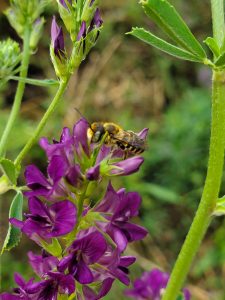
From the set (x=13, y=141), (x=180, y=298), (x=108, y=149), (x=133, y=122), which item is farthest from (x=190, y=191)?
(x=108, y=149)

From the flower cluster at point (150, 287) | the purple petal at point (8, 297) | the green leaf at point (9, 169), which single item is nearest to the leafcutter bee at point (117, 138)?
the green leaf at point (9, 169)

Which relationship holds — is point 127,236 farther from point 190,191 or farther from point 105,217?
point 190,191

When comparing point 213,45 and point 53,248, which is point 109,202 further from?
point 213,45

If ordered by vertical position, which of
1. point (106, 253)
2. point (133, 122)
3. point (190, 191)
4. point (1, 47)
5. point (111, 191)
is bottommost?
point (190, 191)

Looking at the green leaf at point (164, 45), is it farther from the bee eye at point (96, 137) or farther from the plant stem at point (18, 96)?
the plant stem at point (18, 96)

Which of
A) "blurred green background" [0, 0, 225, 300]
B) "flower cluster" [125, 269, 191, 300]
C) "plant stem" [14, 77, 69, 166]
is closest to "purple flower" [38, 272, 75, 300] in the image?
"plant stem" [14, 77, 69, 166]

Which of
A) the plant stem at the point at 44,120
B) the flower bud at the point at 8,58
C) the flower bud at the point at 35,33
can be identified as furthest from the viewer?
the flower bud at the point at 35,33
